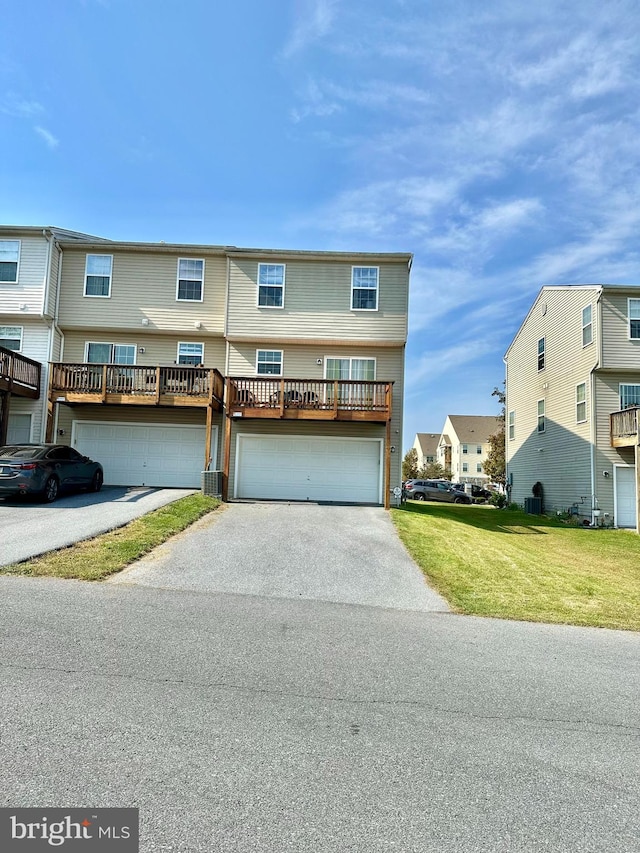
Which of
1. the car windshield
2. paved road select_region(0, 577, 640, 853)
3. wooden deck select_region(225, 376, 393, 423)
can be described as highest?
wooden deck select_region(225, 376, 393, 423)

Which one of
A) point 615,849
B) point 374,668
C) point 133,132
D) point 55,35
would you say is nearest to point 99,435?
point 133,132

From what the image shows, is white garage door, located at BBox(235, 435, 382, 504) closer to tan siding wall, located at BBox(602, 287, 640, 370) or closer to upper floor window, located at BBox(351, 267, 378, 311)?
upper floor window, located at BBox(351, 267, 378, 311)

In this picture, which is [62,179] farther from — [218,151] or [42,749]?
[42,749]

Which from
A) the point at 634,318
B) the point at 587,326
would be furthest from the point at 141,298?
the point at 634,318

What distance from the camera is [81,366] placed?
1616 cm

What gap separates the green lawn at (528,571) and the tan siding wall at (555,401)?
17.7 feet

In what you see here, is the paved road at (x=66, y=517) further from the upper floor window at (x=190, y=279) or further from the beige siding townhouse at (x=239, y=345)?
the upper floor window at (x=190, y=279)

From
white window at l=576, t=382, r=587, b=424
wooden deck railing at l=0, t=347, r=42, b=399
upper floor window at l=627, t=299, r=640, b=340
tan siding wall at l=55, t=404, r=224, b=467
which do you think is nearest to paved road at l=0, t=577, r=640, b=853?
wooden deck railing at l=0, t=347, r=42, b=399

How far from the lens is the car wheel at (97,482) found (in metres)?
15.3

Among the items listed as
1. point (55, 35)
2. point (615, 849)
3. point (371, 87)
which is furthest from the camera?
point (371, 87)

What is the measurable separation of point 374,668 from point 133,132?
13.6m

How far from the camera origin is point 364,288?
18094 millimetres

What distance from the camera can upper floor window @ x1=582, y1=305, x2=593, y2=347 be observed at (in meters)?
20.9

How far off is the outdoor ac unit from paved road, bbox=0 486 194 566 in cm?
60
